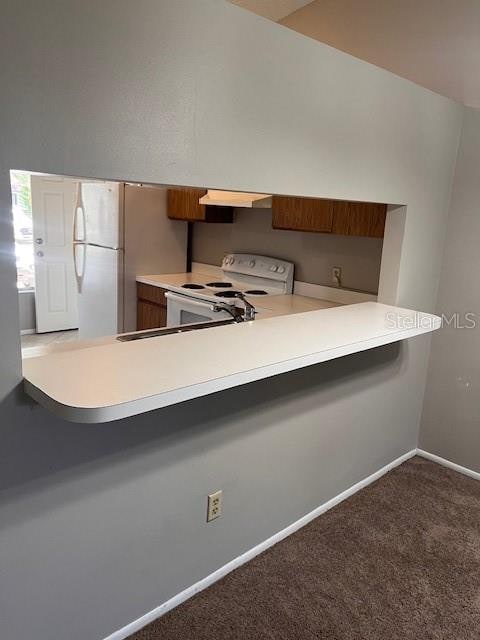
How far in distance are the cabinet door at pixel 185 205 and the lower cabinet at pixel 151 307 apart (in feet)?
2.09

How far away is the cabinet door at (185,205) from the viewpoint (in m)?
3.76

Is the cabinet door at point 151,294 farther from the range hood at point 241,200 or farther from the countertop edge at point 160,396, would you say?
the countertop edge at point 160,396

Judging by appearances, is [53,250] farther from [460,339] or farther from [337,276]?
[460,339]

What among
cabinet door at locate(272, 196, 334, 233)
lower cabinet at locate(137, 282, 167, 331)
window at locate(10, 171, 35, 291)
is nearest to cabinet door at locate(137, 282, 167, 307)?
lower cabinet at locate(137, 282, 167, 331)

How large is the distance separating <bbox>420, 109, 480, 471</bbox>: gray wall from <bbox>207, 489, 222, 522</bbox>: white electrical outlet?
1.73 meters

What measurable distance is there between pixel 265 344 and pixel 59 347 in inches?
33.1

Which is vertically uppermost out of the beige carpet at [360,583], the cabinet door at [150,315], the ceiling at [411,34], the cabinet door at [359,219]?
the ceiling at [411,34]

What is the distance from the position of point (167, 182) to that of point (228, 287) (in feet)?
7.42

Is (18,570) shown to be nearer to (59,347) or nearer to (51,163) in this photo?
(59,347)

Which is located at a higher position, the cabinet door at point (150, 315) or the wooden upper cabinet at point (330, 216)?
the wooden upper cabinet at point (330, 216)

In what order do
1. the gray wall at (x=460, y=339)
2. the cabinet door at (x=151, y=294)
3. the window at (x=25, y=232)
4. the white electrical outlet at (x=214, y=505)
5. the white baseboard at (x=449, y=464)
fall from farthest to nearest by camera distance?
the window at (x=25, y=232), the cabinet door at (x=151, y=294), the white baseboard at (x=449, y=464), the gray wall at (x=460, y=339), the white electrical outlet at (x=214, y=505)

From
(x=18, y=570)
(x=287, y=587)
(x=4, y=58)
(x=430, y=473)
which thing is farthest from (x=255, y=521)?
(x=4, y=58)

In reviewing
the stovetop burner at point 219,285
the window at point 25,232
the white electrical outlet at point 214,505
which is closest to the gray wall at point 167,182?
the white electrical outlet at point 214,505

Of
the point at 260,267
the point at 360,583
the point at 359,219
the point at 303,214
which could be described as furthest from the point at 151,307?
the point at 360,583
